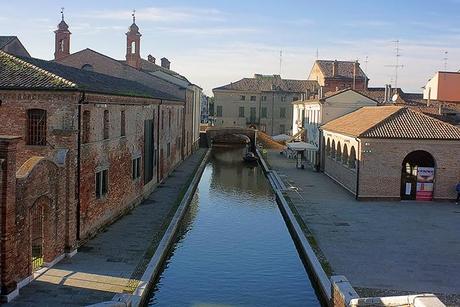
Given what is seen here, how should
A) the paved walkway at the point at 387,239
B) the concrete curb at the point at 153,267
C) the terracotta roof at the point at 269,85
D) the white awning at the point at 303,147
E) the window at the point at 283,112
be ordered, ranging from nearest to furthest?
the concrete curb at the point at 153,267 < the paved walkway at the point at 387,239 < the white awning at the point at 303,147 < the terracotta roof at the point at 269,85 < the window at the point at 283,112

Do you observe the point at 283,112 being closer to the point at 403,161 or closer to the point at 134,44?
the point at 134,44

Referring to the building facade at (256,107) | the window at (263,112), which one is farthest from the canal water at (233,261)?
the window at (263,112)

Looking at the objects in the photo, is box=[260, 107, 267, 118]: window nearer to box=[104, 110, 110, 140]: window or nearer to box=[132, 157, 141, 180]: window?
box=[132, 157, 141, 180]: window

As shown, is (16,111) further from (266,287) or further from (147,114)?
(147,114)

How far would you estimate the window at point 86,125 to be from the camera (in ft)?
66.7

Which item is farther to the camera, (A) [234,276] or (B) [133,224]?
(B) [133,224]

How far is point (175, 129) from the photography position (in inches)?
1815

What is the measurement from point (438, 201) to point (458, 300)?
1741 centimetres

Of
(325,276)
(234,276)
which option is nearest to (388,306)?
(325,276)

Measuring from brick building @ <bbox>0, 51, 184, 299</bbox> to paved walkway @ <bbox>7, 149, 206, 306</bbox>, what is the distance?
1.51ft

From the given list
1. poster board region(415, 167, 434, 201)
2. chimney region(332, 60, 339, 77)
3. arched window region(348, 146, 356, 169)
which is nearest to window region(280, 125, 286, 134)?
chimney region(332, 60, 339, 77)

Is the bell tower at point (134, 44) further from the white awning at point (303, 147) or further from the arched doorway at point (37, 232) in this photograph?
the arched doorway at point (37, 232)

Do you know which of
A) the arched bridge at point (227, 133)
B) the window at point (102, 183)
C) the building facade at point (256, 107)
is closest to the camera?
the window at point (102, 183)

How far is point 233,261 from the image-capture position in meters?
20.9
